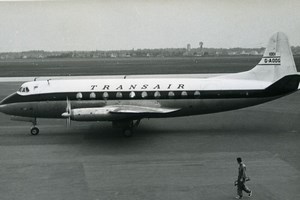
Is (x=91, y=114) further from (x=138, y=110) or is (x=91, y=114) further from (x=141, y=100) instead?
(x=141, y=100)

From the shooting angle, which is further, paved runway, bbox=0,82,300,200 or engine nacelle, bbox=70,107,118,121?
engine nacelle, bbox=70,107,118,121

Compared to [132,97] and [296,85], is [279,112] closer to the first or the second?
[296,85]

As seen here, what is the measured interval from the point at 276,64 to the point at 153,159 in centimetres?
1124

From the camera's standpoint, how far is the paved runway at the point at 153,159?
12953 mm

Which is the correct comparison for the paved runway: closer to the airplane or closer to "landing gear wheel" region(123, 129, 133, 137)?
"landing gear wheel" region(123, 129, 133, 137)

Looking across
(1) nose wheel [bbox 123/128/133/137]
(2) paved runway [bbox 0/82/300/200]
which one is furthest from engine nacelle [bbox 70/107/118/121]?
(1) nose wheel [bbox 123/128/133/137]

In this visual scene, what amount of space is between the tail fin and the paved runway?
3450 millimetres

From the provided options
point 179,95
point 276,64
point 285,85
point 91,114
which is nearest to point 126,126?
point 91,114

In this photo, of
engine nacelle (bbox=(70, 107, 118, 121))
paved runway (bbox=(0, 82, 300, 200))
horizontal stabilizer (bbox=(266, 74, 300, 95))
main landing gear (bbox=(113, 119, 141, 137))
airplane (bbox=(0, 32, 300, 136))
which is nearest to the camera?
paved runway (bbox=(0, 82, 300, 200))

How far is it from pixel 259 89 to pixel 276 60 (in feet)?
8.37

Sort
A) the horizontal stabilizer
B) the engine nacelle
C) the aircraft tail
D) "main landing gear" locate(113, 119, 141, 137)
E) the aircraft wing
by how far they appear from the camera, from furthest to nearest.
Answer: the aircraft tail → the horizontal stabilizer → "main landing gear" locate(113, 119, 141, 137) → the aircraft wing → the engine nacelle

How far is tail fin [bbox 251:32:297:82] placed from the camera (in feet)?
75.4

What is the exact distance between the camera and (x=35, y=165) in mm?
16297

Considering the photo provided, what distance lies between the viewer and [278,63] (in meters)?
23.1
